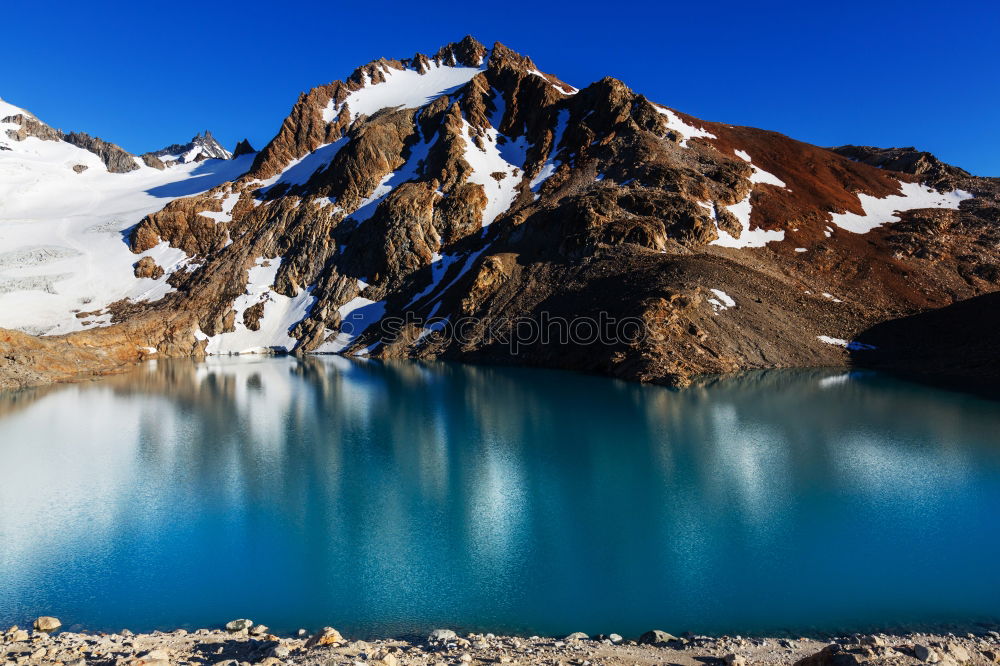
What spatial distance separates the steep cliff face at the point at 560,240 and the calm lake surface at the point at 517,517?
51.6ft

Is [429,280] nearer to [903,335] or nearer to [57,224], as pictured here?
[903,335]

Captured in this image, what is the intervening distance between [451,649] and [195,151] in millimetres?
183913

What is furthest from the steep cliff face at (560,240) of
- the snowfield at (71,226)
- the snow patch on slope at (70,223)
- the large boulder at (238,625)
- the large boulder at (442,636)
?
the large boulder at (238,625)

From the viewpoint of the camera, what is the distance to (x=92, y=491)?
69.0ft

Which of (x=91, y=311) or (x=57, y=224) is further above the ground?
(x=57, y=224)

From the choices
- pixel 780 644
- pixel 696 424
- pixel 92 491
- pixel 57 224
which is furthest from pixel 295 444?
pixel 57 224

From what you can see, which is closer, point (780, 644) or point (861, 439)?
point (780, 644)

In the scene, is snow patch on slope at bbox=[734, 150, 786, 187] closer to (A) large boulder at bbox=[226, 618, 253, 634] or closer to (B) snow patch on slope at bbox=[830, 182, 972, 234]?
(B) snow patch on slope at bbox=[830, 182, 972, 234]

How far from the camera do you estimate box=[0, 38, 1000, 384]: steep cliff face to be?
50562 millimetres

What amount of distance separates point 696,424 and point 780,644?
19.2 m

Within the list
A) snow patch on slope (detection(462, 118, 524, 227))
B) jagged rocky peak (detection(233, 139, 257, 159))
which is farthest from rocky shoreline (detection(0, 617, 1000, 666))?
jagged rocky peak (detection(233, 139, 257, 159))

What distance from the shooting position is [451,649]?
10297 millimetres

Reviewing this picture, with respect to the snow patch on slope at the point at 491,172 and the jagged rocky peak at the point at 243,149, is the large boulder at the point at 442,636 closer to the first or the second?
the snow patch on slope at the point at 491,172

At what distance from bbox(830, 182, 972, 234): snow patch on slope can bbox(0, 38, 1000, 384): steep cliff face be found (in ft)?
1.27
